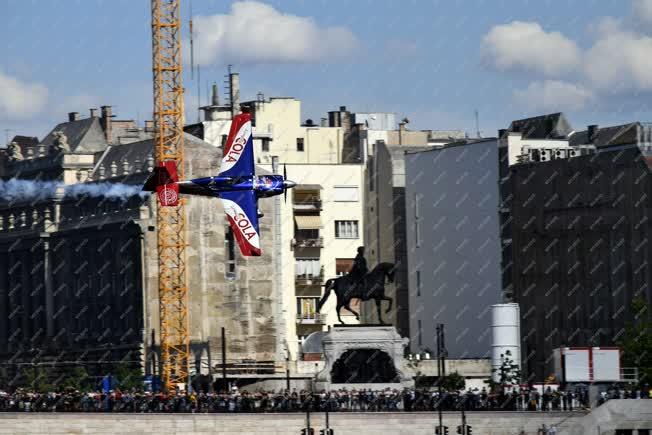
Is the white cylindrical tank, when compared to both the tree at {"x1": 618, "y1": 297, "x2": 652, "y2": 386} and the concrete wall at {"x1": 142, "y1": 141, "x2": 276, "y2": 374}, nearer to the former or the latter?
the tree at {"x1": 618, "y1": 297, "x2": 652, "y2": 386}

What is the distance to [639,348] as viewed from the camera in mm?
158250

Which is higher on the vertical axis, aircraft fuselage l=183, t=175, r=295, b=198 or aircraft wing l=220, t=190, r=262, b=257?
aircraft fuselage l=183, t=175, r=295, b=198

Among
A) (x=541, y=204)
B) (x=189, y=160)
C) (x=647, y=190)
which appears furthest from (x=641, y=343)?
(x=189, y=160)

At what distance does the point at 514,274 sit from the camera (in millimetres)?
188500

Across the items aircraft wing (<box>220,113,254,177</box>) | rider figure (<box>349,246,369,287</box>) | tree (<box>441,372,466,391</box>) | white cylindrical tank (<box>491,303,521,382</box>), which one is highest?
aircraft wing (<box>220,113,254,177</box>)

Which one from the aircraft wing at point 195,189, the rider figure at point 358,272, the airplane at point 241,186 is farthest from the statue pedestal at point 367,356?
the aircraft wing at point 195,189

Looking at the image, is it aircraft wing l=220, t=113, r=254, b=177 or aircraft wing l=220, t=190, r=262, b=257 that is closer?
aircraft wing l=220, t=190, r=262, b=257

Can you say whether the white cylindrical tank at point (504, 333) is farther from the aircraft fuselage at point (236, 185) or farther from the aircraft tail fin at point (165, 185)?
the aircraft fuselage at point (236, 185)

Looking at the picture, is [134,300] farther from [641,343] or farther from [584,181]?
[641,343]

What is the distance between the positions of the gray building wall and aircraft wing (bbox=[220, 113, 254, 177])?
55065 millimetres

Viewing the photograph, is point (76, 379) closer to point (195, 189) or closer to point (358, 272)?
point (358, 272)

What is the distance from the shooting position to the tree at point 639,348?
6182 inches

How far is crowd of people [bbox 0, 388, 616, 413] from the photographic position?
14188 cm

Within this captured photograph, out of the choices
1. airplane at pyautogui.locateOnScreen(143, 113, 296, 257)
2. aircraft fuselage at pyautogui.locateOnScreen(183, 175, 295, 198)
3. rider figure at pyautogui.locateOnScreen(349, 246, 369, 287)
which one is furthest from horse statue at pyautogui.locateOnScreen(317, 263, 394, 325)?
aircraft fuselage at pyautogui.locateOnScreen(183, 175, 295, 198)
